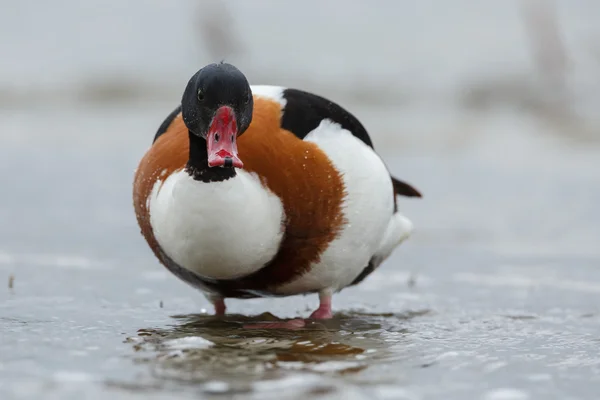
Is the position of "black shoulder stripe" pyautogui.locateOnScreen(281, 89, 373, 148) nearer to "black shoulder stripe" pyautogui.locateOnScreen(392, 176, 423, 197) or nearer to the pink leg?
"black shoulder stripe" pyautogui.locateOnScreen(392, 176, 423, 197)

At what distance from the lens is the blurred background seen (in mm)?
7074

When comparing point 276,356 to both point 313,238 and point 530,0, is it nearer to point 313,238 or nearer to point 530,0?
point 313,238

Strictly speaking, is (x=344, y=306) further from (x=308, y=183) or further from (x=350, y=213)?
(x=308, y=183)

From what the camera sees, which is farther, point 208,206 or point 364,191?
point 364,191

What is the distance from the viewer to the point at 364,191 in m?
5.53

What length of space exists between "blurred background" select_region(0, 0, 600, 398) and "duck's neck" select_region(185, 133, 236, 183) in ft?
2.74

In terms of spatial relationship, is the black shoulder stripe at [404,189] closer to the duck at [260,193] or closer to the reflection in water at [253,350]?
the duck at [260,193]

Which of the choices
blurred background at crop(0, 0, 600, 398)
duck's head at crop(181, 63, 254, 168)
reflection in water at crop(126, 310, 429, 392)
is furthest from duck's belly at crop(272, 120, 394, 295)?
blurred background at crop(0, 0, 600, 398)

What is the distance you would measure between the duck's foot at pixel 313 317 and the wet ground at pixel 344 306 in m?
0.15

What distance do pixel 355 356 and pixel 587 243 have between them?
16.7 feet

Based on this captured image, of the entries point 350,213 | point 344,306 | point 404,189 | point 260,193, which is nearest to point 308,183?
point 260,193

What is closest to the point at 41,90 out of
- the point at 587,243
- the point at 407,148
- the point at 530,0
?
Answer: the point at 407,148

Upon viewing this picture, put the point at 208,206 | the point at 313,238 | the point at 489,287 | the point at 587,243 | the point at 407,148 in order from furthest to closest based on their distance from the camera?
the point at 407,148, the point at 587,243, the point at 489,287, the point at 313,238, the point at 208,206

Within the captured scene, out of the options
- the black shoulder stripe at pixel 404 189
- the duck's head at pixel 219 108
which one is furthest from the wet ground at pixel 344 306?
the duck's head at pixel 219 108
